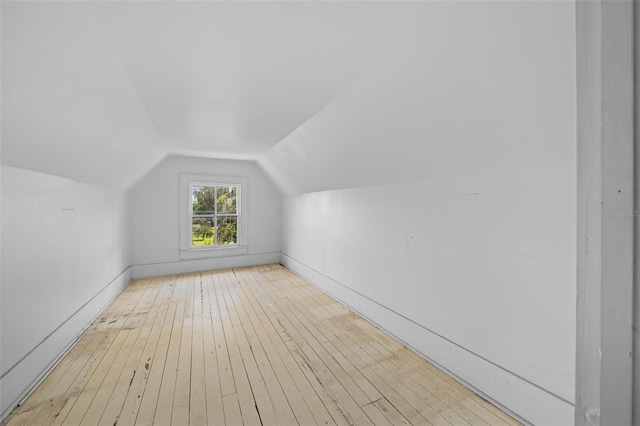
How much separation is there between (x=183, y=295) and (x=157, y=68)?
284 cm

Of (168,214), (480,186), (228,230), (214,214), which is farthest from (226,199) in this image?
(480,186)

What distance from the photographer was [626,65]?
0.55 meters

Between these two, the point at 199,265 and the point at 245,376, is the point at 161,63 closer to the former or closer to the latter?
the point at 245,376

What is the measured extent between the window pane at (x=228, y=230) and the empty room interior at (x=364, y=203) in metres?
2.02

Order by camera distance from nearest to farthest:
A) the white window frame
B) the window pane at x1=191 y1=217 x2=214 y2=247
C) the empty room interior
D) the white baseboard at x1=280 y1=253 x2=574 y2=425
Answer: the empty room interior < the white baseboard at x1=280 y1=253 x2=574 y2=425 < the white window frame < the window pane at x1=191 y1=217 x2=214 y2=247

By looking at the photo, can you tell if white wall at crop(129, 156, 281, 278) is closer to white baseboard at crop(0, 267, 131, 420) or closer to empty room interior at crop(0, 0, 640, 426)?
empty room interior at crop(0, 0, 640, 426)

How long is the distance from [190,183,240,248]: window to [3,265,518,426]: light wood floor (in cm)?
190

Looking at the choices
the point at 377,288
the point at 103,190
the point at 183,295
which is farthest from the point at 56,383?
the point at 377,288

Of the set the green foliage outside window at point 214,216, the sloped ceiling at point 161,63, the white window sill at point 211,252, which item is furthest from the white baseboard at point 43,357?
the green foliage outside window at point 214,216

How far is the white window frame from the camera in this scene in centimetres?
445

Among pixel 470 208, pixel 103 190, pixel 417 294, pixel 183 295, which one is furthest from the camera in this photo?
pixel 183 295

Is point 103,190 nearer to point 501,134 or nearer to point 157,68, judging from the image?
point 157,68

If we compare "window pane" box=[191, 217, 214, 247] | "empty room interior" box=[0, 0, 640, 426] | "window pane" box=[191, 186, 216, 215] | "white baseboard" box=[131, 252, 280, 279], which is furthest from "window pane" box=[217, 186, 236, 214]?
"empty room interior" box=[0, 0, 640, 426]

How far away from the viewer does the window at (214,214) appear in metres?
4.64
